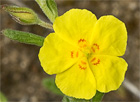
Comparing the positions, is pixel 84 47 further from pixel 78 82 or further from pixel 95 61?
pixel 78 82

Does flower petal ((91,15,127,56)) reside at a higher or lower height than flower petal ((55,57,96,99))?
higher

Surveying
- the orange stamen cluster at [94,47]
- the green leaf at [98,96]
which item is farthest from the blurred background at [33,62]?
the orange stamen cluster at [94,47]

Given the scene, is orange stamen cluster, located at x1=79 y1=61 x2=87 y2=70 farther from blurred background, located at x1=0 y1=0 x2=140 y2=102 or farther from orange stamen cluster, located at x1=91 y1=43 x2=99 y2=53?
blurred background, located at x1=0 y1=0 x2=140 y2=102

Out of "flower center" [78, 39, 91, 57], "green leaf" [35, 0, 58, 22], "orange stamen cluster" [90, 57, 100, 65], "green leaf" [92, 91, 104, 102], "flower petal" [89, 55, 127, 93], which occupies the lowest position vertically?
"green leaf" [92, 91, 104, 102]

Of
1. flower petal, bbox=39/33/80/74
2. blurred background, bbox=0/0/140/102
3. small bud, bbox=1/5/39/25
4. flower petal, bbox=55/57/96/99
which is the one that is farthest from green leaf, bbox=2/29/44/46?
blurred background, bbox=0/0/140/102

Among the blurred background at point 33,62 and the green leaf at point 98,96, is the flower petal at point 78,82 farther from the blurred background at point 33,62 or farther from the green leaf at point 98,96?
the blurred background at point 33,62
